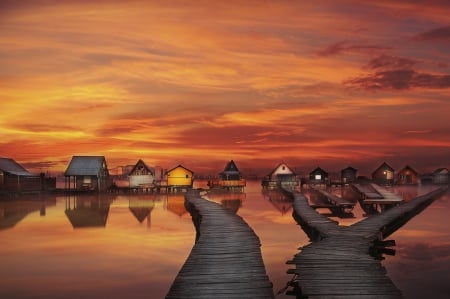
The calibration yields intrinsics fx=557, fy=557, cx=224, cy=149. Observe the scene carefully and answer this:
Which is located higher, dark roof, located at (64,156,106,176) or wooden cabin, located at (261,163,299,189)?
dark roof, located at (64,156,106,176)

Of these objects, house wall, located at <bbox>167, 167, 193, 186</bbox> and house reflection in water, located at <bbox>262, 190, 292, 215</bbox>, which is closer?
house reflection in water, located at <bbox>262, 190, 292, 215</bbox>

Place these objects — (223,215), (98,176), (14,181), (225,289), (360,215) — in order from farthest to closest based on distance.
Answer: (98,176), (14,181), (360,215), (223,215), (225,289)

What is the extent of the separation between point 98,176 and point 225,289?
70.8m

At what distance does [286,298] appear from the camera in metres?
17.2

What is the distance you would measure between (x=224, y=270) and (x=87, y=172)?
68553mm

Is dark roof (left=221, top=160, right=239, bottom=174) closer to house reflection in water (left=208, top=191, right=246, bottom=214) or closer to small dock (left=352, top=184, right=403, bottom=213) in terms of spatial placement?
house reflection in water (left=208, top=191, right=246, bottom=214)

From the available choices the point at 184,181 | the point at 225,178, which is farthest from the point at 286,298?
the point at 225,178

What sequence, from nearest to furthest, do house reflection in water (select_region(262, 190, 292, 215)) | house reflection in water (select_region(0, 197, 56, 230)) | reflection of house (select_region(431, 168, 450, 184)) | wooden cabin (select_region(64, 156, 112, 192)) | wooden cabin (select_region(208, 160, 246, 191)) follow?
house reflection in water (select_region(0, 197, 56, 230)), house reflection in water (select_region(262, 190, 292, 215)), wooden cabin (select_region(64, 156, 112, 192)), wooden cabin (select_region(208, 160, 246, 191)), reflection of house (select_region(431, 168, 450, 184))

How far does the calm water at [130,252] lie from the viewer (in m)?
19.3

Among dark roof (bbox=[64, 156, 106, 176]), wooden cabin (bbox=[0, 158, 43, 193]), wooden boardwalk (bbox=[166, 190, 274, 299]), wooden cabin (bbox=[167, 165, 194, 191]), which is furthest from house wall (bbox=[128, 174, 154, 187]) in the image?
wooden boardwalk (bbox=[166, 190, 274, 299])

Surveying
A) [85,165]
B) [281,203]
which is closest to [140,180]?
[85,165]

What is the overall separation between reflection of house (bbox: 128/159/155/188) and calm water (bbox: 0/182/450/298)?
4054 centimetres

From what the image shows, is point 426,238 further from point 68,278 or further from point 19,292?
point 19,292

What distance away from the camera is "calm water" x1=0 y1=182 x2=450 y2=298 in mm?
19281
